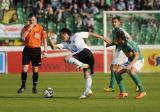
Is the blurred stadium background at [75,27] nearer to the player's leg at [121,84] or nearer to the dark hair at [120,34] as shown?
the player's leg at [121,84]

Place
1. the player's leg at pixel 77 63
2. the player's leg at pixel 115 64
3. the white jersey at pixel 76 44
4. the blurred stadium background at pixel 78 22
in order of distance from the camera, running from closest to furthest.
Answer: the player's leg at pixel 77 63 < the white jersey at pixel 76 44 < the player's leg at pixel 115 64 < the blurred stadium background at pixel 78 22

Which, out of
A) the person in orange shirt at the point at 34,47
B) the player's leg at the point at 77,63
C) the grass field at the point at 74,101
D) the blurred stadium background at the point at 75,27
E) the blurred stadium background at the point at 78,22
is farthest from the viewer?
the blurred stadium background at the point at 78,22

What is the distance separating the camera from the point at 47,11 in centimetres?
3288

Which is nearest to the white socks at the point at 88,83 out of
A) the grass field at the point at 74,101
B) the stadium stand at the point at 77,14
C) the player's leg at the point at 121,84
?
the grass field at the point at 74,101

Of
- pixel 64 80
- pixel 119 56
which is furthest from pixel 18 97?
pixel 64 80

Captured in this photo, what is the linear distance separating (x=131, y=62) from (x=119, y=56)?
12.5 ft

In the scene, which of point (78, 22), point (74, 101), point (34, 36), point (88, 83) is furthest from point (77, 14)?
point (74, 101)

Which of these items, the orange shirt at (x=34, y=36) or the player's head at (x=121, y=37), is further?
the orange shirt at (x=34, y=36)

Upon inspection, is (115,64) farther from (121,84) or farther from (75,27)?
(75,27)

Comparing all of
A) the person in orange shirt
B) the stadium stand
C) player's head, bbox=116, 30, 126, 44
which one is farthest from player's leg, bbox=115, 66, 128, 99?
the stadium stand

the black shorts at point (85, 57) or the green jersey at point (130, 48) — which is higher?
the green jersey at point (130, 48)

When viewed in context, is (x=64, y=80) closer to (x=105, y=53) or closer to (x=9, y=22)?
(x=105, y=53)

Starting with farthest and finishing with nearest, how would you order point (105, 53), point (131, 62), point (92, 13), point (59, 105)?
point (92, 13)
point (105, 53)
point (131, 62)
point (59, 105)

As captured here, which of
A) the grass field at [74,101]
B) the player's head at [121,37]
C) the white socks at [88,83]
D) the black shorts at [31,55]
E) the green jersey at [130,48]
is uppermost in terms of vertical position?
the player's head at [121,37]
